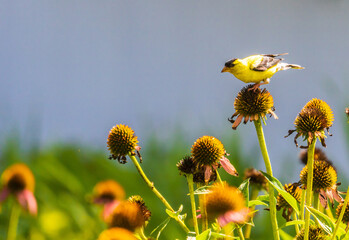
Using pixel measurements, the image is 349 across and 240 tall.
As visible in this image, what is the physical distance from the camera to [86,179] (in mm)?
2590

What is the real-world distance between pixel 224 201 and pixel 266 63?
333 millimetres

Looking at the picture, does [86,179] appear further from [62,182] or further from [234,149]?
[234,149]

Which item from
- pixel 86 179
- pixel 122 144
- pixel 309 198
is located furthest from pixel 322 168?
pixel 86 179

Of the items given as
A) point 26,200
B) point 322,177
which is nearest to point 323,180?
point 322,177

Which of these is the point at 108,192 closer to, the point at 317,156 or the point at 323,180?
the point at 317,156

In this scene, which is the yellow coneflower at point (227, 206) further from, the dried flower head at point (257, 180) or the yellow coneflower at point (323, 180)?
the dried flower head at point (257, 180)

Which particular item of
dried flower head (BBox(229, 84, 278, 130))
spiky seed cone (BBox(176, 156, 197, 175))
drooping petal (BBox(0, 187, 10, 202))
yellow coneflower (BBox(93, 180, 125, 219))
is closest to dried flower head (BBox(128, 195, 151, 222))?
spiky seed cone (BBox(176, 156, 197, 175))

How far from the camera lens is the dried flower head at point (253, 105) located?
96 centimetres

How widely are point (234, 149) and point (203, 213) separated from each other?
1.53 metres

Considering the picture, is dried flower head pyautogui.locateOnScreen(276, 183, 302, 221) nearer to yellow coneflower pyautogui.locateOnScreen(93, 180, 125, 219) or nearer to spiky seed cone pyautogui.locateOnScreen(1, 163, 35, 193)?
yellow coneflower pyautogui.locateOnScreen(93, 180, 125, 219)

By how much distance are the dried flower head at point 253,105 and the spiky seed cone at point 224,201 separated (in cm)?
16

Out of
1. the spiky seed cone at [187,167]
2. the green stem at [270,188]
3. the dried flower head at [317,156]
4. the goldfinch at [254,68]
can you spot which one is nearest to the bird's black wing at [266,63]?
the goldfinch at [254,68]

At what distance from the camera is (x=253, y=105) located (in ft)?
3.14

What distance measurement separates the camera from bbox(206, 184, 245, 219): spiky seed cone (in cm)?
82
